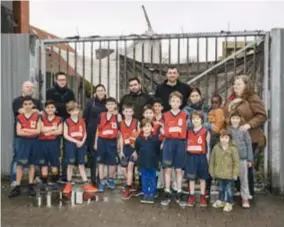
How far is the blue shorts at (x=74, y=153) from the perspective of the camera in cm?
736

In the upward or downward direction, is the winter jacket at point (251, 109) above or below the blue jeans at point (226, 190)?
above

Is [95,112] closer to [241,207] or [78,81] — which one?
→ [78,81]

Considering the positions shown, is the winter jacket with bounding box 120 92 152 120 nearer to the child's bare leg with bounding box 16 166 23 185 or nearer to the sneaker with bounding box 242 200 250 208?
the child's bare leg with bounding box 16 166 23 185

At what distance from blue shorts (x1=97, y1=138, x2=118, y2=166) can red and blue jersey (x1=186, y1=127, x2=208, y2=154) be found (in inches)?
48.9

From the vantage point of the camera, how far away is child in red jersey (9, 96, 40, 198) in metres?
7.10

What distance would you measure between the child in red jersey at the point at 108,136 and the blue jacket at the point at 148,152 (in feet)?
1.74

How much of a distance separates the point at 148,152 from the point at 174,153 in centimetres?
38

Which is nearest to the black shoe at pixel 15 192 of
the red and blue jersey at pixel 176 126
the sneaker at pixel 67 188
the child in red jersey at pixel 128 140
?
the sneaker at pixel 67 188

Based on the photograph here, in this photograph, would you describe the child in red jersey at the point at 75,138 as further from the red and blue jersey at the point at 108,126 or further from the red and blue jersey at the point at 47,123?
the red and blue jersey at the point at 108,126

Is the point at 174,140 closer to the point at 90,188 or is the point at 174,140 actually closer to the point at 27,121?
the point at 90,188

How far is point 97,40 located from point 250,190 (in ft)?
11.1

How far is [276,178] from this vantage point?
7.33 meters

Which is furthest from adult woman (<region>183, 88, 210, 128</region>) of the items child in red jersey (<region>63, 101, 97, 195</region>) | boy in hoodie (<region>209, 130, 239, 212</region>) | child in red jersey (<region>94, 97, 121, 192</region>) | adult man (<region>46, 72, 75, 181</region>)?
adult man (<region>46, 72, 75, 181</region>)

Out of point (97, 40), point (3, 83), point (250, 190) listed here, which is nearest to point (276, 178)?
point (250, 190)
